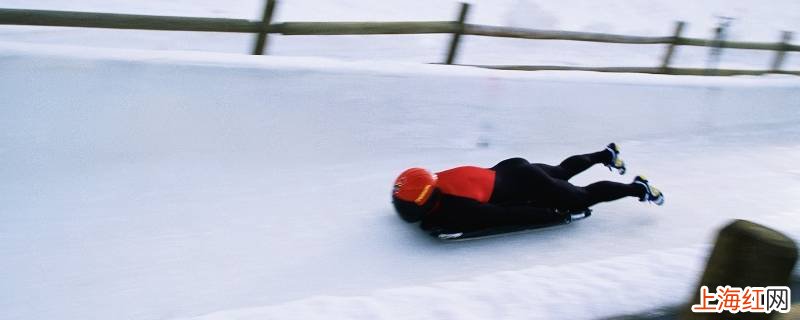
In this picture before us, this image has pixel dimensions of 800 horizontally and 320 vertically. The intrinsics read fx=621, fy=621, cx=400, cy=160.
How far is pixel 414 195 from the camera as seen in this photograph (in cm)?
272

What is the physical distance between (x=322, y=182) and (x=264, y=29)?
118 cm

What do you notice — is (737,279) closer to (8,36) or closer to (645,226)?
(645,226)

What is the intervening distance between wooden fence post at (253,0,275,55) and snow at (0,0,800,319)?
446mm

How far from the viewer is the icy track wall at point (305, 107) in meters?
2.97

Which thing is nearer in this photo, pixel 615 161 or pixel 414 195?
pixel 414 195

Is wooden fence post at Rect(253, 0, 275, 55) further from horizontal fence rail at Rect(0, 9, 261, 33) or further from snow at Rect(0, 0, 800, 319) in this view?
snow at Rect(0, 0, 800, 319)

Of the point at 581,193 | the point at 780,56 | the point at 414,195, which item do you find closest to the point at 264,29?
the point at 414,195

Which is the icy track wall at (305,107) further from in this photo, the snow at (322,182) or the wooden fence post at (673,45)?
the wooden fence post at (673,45)

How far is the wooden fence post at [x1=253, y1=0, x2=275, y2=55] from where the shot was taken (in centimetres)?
376

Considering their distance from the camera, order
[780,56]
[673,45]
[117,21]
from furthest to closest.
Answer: [780,56] < [673,45] < [117,21]

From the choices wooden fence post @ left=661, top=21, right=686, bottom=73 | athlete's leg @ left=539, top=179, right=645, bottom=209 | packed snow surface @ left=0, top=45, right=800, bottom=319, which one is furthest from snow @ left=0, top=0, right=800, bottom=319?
wooden fence post @ left=661, top=21, right=686, bottom=73

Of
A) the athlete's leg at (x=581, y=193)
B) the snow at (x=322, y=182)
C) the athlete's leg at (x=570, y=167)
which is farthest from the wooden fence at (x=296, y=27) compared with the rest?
the athlete's leg at (x=581, y=193)

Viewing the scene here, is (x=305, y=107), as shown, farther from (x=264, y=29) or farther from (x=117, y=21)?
(x=117, y=21)

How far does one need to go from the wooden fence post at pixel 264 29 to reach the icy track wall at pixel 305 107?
459 millimetres
